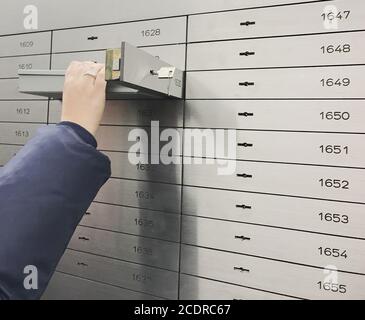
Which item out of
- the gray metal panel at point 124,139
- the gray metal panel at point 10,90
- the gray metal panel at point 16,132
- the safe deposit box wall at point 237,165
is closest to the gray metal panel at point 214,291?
the safe deposit box wall at point 237,165

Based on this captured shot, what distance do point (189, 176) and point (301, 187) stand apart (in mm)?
323

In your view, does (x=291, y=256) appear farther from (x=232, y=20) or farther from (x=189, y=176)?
(x=232, y=20)

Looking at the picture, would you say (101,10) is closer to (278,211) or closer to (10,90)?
(10,90)

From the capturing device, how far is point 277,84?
98cm

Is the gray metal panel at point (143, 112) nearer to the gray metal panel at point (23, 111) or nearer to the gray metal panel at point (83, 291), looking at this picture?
the gray metal panel at point (23, 111)

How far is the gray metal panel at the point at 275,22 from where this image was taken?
908mm

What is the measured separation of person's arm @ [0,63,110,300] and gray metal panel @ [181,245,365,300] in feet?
1.78

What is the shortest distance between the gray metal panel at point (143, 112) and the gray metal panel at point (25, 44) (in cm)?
37

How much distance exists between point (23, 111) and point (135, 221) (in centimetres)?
63

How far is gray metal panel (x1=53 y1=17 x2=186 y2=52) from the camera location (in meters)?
1.12

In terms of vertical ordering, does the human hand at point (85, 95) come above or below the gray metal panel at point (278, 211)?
above

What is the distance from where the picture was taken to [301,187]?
3.13 feet

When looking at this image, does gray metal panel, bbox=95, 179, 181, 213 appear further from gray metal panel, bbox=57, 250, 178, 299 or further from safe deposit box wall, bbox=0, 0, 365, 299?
gray metal panel, bbox=57, 250, 178, 299


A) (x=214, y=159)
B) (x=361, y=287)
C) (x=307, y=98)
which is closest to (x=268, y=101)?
(x=307, y=98)
